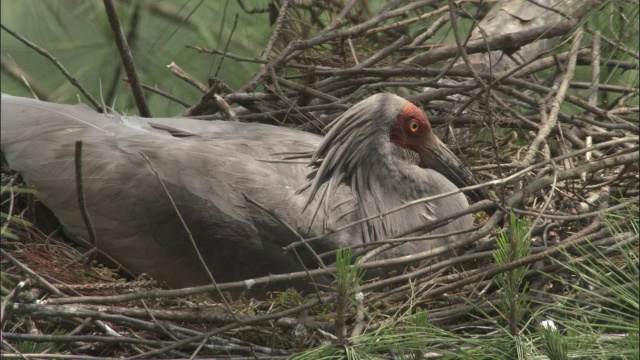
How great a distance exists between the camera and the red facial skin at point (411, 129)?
17.7 feet

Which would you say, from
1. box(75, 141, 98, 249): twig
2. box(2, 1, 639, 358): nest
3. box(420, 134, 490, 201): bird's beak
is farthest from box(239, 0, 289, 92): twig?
box(75, 141, 98, 249): twig

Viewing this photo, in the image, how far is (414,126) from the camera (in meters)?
5.41

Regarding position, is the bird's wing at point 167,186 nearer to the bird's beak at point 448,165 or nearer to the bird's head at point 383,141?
the bird's head at point 383,141

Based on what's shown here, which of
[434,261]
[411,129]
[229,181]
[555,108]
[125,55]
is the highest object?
[555,108]

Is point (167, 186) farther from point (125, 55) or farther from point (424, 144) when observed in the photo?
point (424, 144)

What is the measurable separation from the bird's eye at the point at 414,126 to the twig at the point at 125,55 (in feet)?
5.05

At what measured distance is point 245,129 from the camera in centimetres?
537

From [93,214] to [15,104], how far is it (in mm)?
890

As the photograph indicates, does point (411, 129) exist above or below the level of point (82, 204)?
above

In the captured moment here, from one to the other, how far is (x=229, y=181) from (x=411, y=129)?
3.60ft

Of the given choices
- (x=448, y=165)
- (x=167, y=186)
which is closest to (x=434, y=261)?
(x=448, y=165)

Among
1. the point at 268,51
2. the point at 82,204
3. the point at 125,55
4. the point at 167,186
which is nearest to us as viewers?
the point at 82,204

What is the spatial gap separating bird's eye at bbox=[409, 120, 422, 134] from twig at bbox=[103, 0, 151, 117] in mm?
1538

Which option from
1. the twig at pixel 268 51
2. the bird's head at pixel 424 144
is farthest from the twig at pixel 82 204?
the bird's head at pixel 424 144
